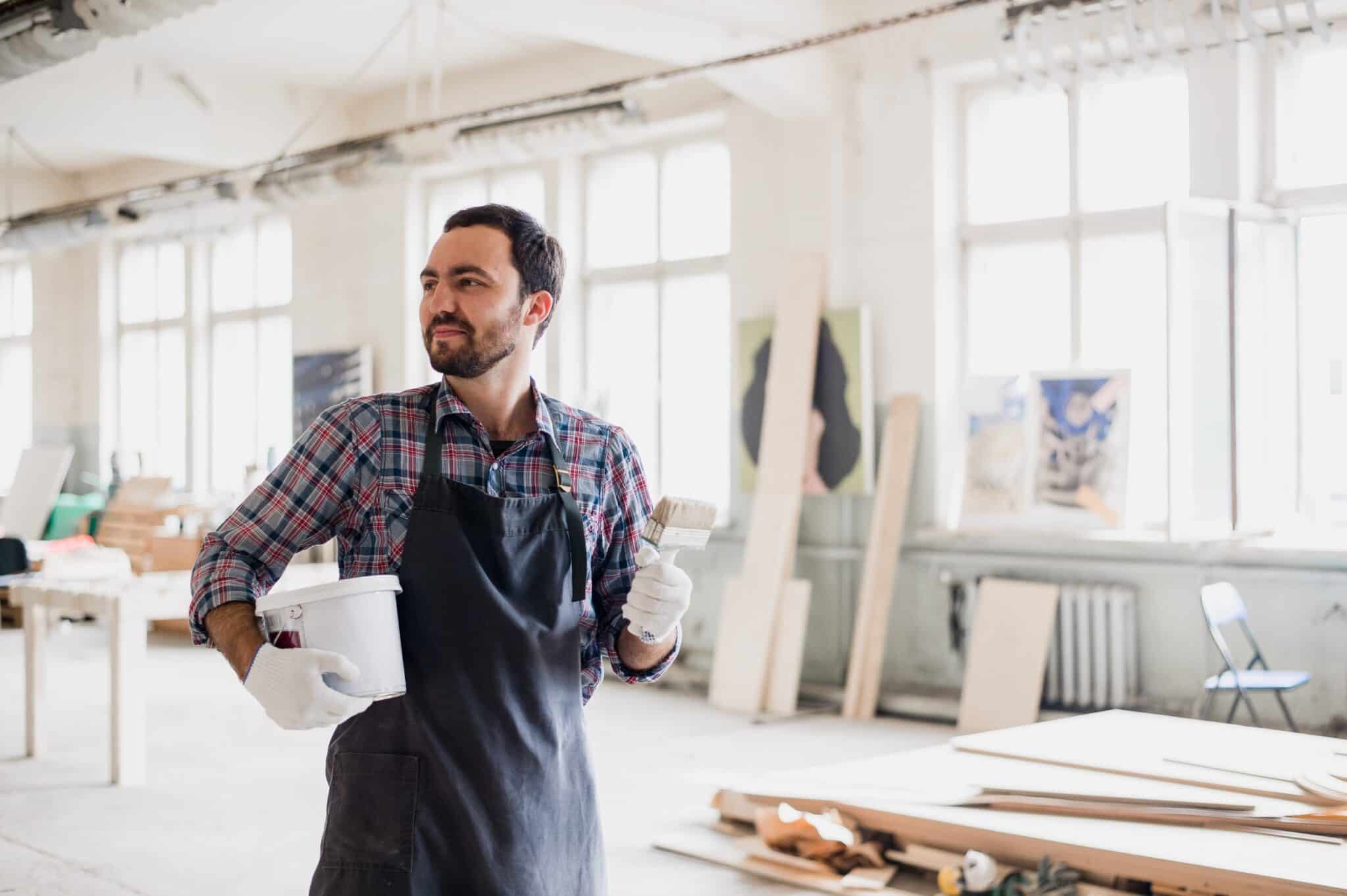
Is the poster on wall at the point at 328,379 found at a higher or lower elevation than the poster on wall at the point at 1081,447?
higher

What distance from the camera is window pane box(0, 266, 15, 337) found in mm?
14914

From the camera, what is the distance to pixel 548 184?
9477mm

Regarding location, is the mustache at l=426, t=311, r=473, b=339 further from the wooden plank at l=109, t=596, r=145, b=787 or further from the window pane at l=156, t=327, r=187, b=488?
the window pane at l=156, t=327, r=187, b=488

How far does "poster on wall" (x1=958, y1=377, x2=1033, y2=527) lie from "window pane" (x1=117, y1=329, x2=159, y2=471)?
9111 mm

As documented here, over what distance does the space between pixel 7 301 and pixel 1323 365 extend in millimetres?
13369

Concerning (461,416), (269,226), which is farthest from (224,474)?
(461,416)

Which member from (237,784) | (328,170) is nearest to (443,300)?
(237,784)

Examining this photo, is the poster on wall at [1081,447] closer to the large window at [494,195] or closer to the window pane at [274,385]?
the large window at [494,195]

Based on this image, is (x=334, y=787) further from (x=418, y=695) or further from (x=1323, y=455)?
(x=1323, y=455)

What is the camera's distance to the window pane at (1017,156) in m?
7.17

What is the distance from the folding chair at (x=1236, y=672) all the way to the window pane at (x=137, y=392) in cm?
1053

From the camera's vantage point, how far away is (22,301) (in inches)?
579

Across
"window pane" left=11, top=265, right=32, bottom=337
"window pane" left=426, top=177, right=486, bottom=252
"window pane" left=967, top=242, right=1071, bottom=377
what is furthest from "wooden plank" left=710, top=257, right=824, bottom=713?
"window pane" left=11, top=265, right=32, bottom=337

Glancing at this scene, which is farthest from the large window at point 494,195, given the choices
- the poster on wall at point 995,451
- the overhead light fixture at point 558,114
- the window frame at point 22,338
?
the window frame at point 22,338
